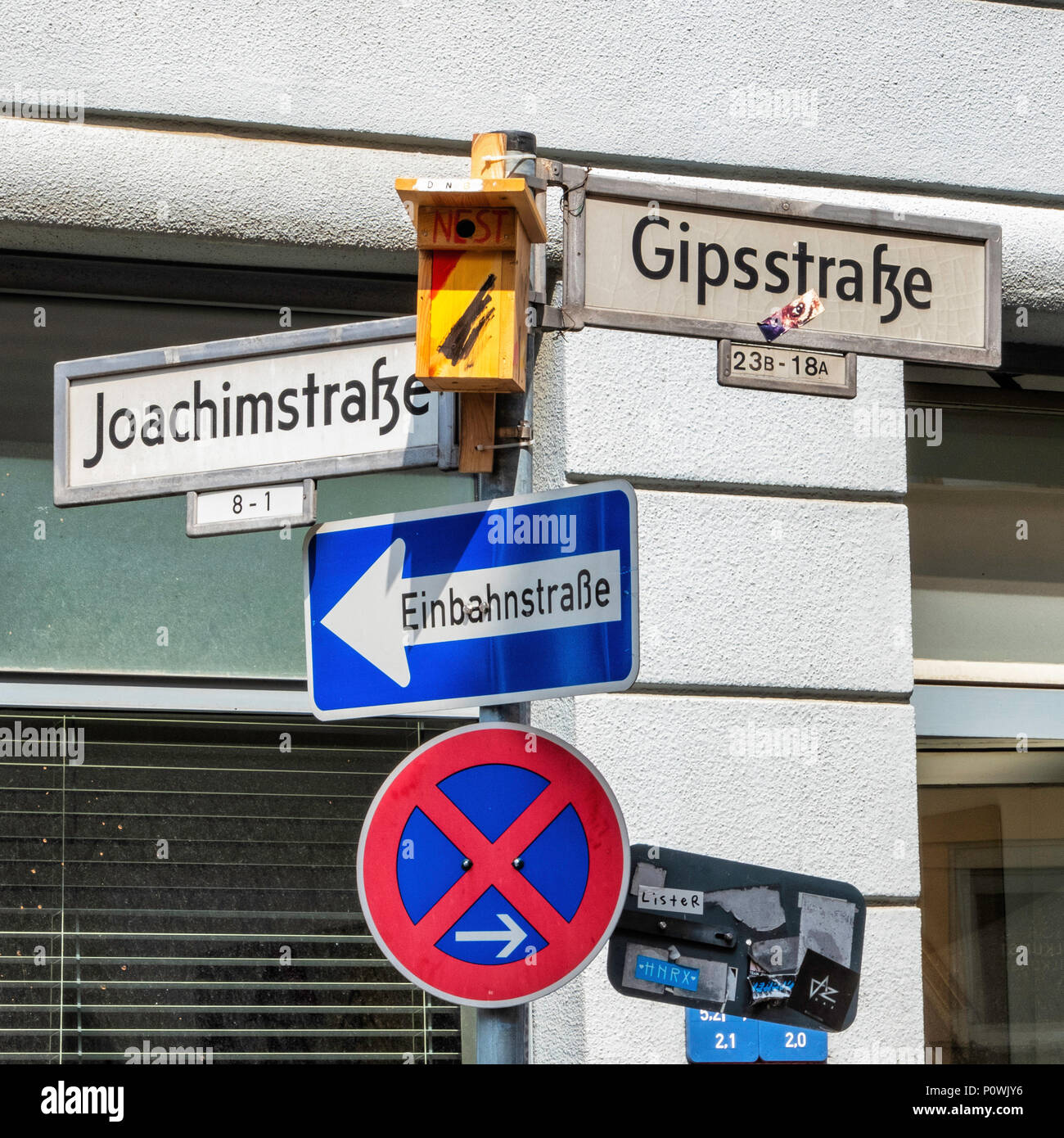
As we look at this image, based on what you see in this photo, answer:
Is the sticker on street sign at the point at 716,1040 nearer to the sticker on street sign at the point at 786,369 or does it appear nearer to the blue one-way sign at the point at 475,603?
the blue one-way sign at the point at 475,603

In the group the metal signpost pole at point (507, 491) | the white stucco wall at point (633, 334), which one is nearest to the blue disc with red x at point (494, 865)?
the metal signpost pole at point (507, 491)

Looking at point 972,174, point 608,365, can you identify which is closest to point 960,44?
point 972,174

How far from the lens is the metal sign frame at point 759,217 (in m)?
2.59

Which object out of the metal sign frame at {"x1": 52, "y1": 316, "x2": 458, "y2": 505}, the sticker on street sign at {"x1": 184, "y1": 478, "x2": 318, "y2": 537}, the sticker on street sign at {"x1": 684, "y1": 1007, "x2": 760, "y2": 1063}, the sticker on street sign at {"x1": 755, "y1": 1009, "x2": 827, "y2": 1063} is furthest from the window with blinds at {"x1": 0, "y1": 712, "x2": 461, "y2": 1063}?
the sticker on street sign at {"x1": 184, "y1": 478, "x2": 318, "y2": 537}

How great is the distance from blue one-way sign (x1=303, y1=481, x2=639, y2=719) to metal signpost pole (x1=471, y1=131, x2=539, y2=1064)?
6cm

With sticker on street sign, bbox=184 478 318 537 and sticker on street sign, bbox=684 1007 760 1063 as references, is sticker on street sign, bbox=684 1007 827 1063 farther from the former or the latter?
sticker on street sign, bbox=184 478 318 537

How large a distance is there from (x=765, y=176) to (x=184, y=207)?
1815mm

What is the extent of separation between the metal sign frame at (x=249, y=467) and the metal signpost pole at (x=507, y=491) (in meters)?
0.08

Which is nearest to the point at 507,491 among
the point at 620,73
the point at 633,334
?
the point at 633,334

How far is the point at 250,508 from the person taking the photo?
2.83 m

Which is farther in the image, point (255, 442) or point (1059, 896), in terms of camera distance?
point (1059, 896)

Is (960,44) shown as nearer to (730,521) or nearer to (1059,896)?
(730,521)
